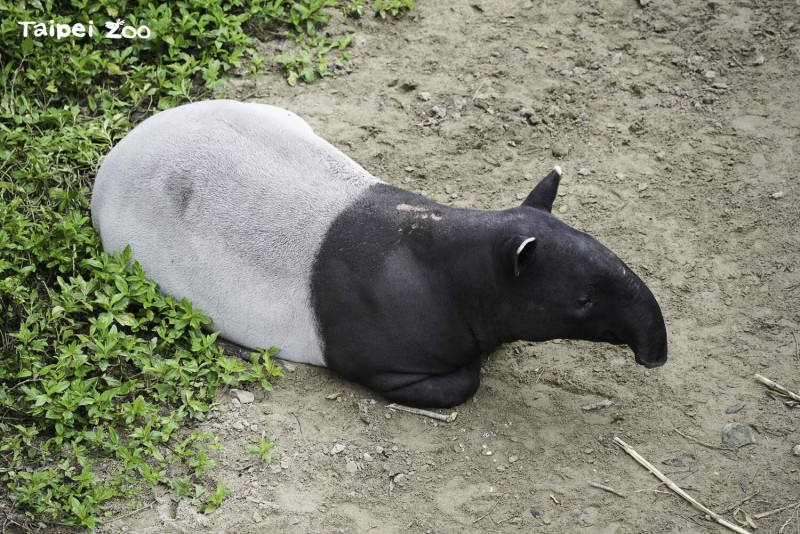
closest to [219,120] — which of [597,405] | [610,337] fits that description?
[610,337]

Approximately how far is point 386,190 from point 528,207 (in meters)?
1.02

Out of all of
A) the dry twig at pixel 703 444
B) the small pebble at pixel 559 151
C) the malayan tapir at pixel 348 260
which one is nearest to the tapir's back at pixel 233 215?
the malayan tapir at pixel 348 260

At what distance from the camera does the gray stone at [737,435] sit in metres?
5.04

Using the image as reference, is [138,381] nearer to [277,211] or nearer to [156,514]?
[156,514]

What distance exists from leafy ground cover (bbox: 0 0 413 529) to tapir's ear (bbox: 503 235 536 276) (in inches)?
68.4

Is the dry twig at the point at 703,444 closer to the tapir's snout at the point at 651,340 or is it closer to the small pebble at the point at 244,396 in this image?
the tapir's snout at the point at 651,340

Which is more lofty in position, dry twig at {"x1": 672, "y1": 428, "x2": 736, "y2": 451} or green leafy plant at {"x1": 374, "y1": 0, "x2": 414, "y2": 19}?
green leafy plant at {"x1": 374, "y1": 0, "x2": 414, "y2": 19}

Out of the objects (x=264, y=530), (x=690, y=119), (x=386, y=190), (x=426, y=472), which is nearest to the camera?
(x=264, y=530)

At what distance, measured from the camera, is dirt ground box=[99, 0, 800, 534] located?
4.83 metres

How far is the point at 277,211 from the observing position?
5.56 m

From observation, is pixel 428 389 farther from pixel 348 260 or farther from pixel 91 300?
pixel 91 300

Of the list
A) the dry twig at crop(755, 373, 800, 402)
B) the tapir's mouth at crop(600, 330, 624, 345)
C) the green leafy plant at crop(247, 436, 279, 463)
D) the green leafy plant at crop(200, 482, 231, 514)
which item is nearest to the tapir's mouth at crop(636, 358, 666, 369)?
the tapir's mouth at crop(600, 330, 624, 345)

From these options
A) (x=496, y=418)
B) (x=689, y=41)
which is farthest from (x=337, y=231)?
(x=689, y=41)

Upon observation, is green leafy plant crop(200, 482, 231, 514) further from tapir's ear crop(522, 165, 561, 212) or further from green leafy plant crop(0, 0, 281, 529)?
tapir's ear crop(522, 165, 561, 212)
